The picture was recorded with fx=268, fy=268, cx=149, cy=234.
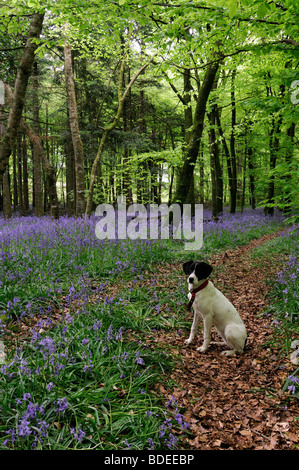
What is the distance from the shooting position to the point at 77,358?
325cm

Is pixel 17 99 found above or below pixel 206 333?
above

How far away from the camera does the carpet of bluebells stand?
7.63 feet

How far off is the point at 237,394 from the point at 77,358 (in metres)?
2.00

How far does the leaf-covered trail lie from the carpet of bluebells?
25 cm

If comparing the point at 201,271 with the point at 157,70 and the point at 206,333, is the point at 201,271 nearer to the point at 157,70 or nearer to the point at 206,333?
the point at 206,333

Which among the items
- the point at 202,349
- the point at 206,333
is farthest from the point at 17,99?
the point at 202,349

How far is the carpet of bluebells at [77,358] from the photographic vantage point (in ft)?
7.63

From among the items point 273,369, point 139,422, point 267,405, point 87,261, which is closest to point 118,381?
point 139,422

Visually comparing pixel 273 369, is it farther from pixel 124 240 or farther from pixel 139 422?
A: pixel 124 240

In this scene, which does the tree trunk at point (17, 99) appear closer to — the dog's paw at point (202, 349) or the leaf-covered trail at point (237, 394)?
the leaf-covered trail at point (237, 394)

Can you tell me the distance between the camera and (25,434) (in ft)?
6.30

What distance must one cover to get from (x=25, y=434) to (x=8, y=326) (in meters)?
2.08

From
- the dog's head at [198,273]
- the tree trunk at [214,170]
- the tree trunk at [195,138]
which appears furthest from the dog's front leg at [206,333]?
the tree trunk at [214,170]

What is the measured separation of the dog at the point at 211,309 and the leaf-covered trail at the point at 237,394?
0.79 feet
